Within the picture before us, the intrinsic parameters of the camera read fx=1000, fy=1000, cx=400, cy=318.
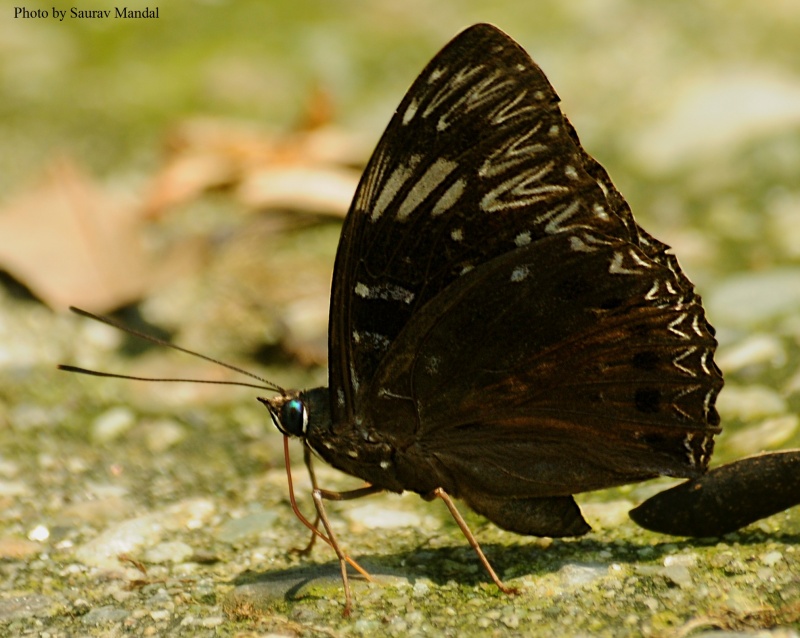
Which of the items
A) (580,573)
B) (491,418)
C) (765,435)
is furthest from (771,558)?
(491,418)

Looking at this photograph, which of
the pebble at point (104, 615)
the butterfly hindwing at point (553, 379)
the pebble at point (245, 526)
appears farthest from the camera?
the pebble at point (245, 526)

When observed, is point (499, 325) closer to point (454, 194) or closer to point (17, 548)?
point (454, 194)

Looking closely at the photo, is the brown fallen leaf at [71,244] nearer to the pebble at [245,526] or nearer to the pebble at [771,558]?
the pebble at [245,526]

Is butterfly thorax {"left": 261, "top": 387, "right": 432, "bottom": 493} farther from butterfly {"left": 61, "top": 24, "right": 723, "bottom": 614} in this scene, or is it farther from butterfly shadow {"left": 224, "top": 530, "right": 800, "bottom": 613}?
butterfly shadow {"left": 224, "top": 530, "right": 800, "bottom": 613}

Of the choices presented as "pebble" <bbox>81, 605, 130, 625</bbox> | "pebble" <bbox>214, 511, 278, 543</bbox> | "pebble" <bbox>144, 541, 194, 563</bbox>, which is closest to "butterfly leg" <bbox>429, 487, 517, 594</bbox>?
"pebble" <bbox>214, 511, 278, 543</bbox>

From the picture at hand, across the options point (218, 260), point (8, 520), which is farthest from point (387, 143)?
point (218, 260)

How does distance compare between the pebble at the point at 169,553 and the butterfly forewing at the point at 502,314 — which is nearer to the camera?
the butterfly forewing at the point at 502,314

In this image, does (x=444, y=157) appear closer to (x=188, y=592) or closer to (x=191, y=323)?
(x=188, y=592)

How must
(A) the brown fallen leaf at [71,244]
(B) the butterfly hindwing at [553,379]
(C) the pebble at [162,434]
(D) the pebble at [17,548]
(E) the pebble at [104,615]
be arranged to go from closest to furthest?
(E) the pebble at [104,615] → (B) the butterfly hindwing at [553,379] → (D) the pebble at [17,548] → (C) the pebble at [162,434] → (A) the brown fallen leaf at [71,244]

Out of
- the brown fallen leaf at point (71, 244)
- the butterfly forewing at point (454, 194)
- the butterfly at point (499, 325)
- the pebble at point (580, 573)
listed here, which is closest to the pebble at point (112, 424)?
the brown fallen leaf at point (71, 244)
